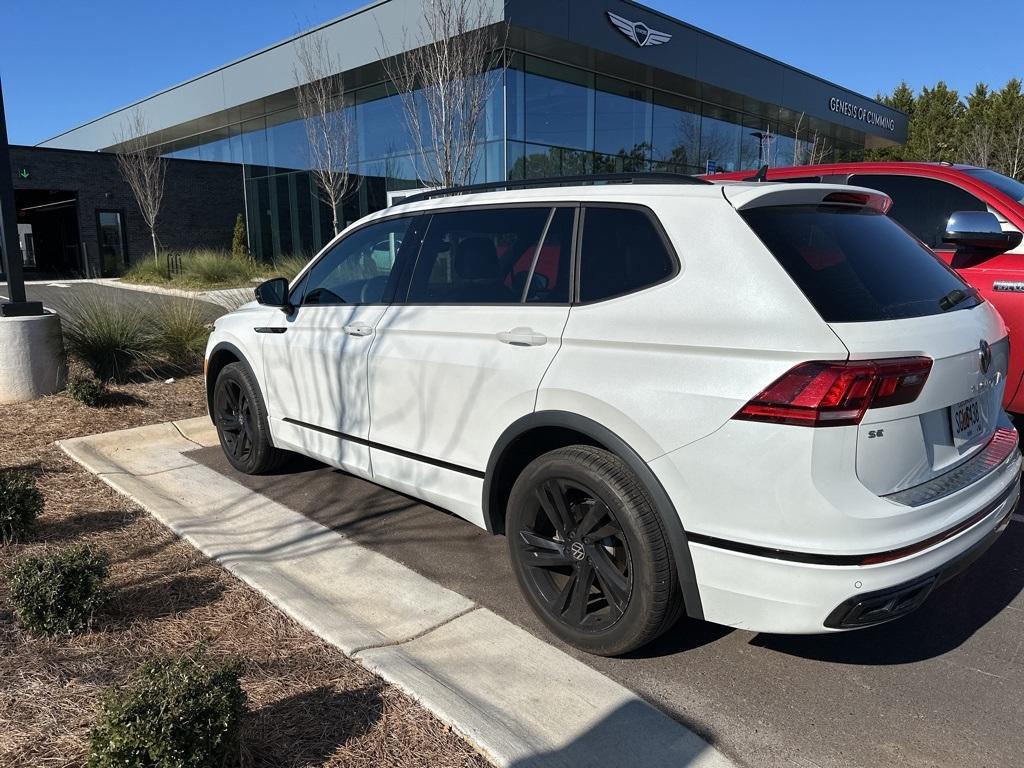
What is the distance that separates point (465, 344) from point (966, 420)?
199 centimetres

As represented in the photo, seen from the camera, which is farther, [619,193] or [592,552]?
→ [619,193]

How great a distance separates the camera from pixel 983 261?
4.81m

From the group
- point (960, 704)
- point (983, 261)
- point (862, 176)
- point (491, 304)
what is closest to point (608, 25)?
point (862, 176)

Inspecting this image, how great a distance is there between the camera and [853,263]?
8.82 ft

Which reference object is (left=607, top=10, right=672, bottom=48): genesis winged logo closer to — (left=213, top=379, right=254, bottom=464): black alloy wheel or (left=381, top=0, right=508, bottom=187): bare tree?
(left=381, top=0, right=508, bottom=187): bare tree

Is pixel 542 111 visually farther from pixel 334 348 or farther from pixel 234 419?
pixel 334 348

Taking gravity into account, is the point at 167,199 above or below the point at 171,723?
above

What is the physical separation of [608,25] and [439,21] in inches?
199

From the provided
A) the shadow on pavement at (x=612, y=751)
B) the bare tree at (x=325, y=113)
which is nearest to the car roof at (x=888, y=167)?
the shadow on pavement at (x=612, y=751)

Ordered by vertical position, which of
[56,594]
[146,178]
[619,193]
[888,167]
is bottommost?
[56,594]

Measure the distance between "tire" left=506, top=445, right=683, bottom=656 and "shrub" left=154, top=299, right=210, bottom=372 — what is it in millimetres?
6543

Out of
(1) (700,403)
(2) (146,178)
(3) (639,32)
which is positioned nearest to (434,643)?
(1) (700,403)

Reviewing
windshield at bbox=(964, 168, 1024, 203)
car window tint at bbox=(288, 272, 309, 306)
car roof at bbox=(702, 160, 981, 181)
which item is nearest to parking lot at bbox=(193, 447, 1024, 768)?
car window tint at bbox=(288, 272, 309, 306)

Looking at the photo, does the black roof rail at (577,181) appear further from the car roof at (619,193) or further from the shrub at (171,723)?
the shrub at (171,723)
